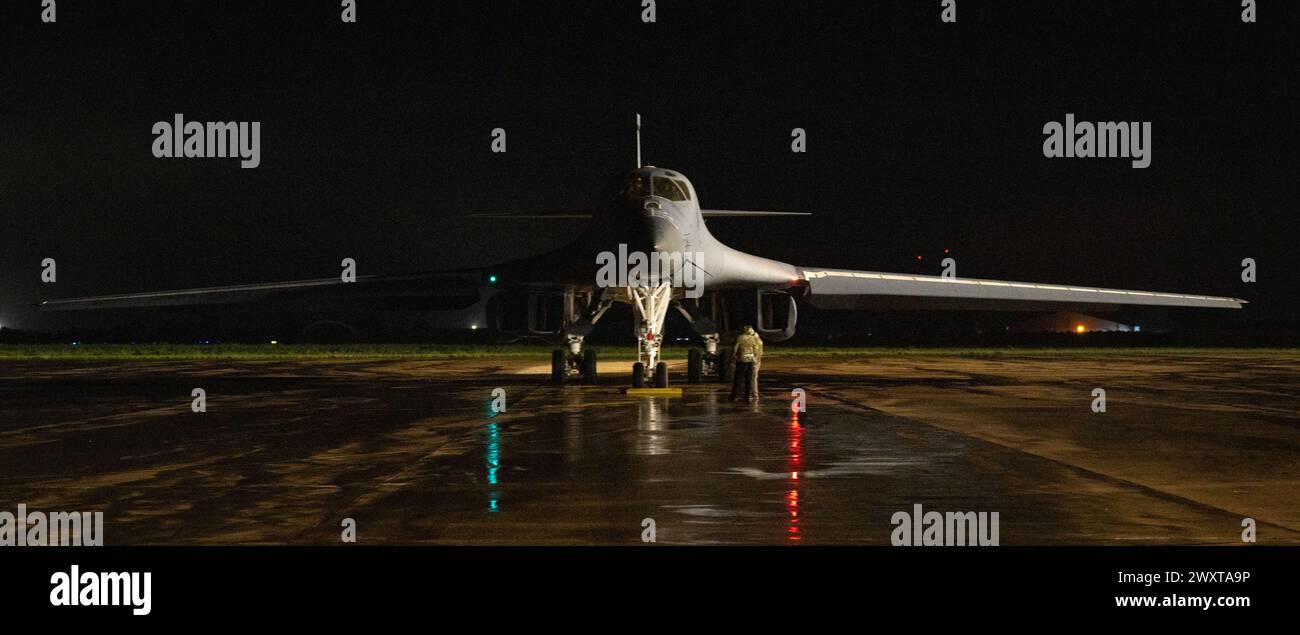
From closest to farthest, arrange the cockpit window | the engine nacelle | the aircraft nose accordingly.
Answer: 1. the aircraft nose
2. the cockpit window
3. the engine nacelle

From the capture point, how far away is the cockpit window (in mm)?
19391

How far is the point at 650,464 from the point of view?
9.77 metres

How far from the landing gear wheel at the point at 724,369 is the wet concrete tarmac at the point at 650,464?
3101 mm

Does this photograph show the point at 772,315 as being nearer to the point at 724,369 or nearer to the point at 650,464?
the point at 724,369

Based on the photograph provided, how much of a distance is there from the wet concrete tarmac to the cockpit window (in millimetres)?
3423

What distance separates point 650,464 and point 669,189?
10333mm

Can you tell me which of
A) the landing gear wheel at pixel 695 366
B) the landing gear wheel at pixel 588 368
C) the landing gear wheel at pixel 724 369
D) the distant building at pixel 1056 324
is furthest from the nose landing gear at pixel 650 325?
the distant building at pixel 1056 324

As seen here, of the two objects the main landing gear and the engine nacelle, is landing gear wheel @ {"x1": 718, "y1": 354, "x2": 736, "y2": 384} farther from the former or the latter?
the main landing gear

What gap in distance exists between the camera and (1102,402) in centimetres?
1630

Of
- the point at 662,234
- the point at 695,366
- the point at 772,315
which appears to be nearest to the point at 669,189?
the point at 662,234

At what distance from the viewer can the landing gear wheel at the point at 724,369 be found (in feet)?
73.2

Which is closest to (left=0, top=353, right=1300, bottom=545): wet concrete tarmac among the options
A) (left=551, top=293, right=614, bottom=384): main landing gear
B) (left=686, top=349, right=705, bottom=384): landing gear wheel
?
(left=551, top=293, right=614, bottom=384): main landing gear
